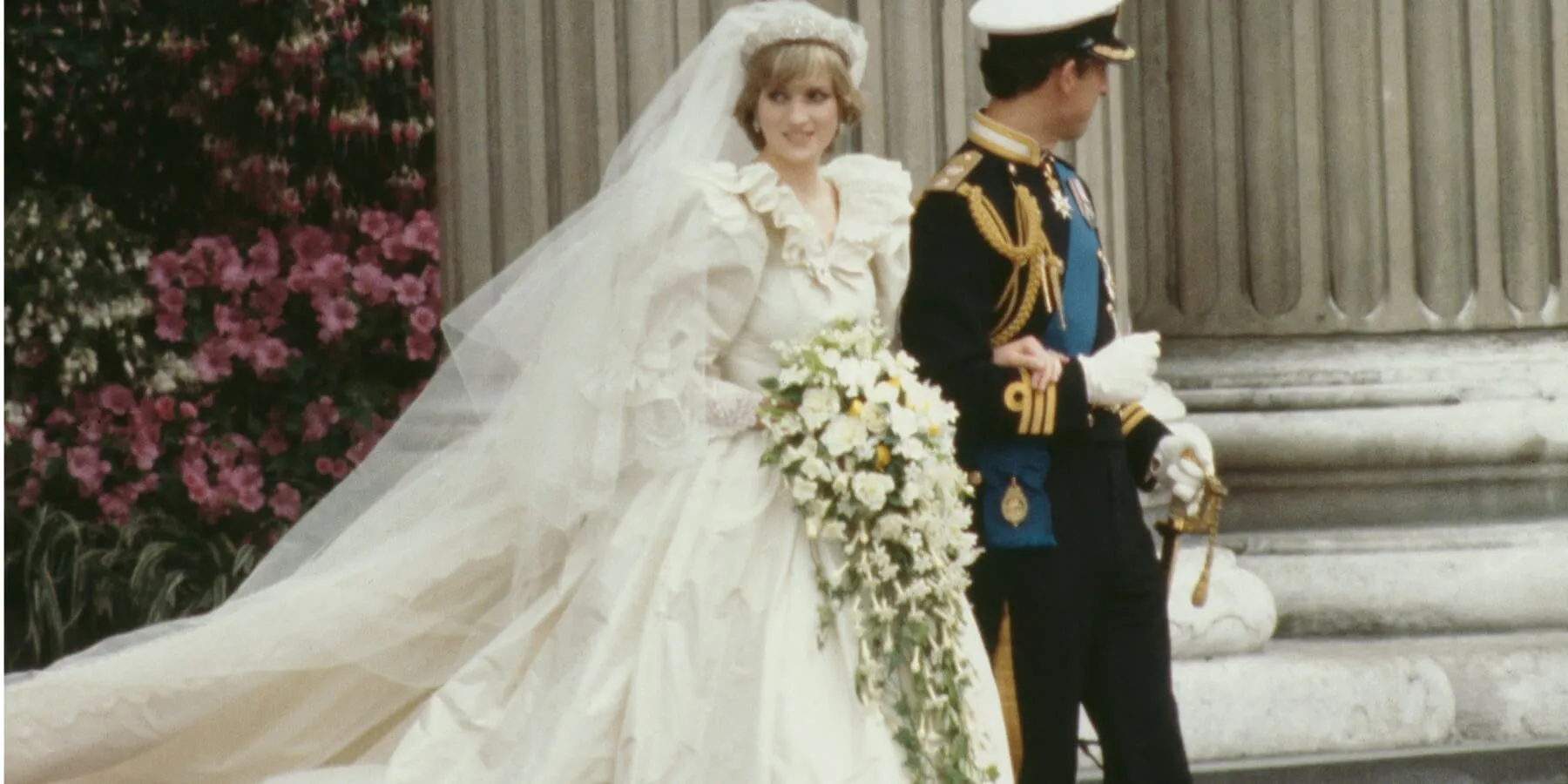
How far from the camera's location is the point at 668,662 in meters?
4.66

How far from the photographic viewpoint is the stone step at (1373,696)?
5840 millimetres

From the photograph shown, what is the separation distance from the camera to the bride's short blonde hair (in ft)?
15.6

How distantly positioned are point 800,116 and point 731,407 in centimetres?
52

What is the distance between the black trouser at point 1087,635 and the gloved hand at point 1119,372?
0.39 ft

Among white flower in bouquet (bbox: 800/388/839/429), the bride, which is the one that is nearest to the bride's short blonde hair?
the bride

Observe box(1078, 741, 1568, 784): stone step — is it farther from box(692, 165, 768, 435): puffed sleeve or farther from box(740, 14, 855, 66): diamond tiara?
box(740, 14, 855, 66): diamond tiara

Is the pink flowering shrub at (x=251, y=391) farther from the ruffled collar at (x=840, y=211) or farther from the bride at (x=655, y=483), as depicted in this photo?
the ruffled collar at (x=840, y=211)

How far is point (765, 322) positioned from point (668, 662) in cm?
62

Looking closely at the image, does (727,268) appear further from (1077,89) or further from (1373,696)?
(1373,696)

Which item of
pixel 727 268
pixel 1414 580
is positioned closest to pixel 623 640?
pixel 727 268

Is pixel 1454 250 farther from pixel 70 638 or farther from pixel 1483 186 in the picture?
pixel 70 638

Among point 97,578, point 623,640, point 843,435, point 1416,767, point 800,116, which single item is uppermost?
point 800,116

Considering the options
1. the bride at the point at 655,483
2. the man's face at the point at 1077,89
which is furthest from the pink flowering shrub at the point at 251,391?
the man's face at the point at 1077,89

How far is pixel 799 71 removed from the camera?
475 cm
